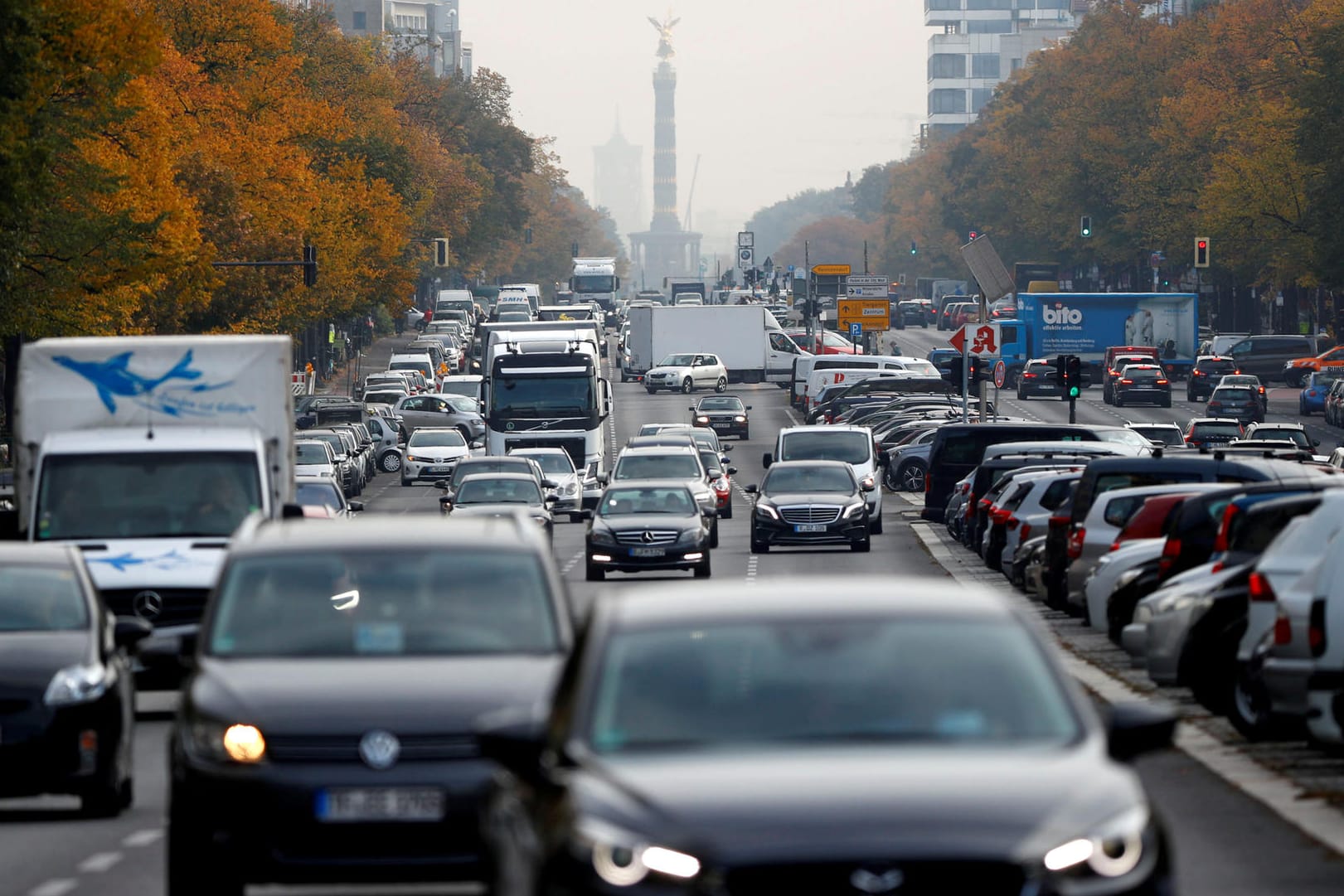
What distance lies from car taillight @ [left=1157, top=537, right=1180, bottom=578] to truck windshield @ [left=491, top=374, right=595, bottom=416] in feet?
101

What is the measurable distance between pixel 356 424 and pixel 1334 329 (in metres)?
44.5

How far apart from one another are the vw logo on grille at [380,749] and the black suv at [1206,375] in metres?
75.2

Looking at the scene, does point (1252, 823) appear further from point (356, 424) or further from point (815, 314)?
point (815, 314)

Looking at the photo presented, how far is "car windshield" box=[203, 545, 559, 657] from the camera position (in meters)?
10.4

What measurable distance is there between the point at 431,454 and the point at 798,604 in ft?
185

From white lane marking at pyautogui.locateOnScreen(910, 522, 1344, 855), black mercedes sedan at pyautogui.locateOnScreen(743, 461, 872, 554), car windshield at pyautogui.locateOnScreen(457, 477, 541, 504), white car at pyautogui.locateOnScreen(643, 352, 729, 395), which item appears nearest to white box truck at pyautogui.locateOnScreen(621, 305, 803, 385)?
white car at pyautogui.locateOnScreen(643, 352, 729, 395)

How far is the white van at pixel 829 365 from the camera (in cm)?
8362

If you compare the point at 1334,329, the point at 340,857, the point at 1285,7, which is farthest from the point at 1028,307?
the point at 340,857

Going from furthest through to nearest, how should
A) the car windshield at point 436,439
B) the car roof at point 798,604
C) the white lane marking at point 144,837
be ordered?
1. the car windshield at point 436,439
2. the white lane marking at point 144,837
3. the car roof at point 798,604

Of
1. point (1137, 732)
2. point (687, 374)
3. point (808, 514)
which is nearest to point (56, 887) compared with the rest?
point (1137, 732)

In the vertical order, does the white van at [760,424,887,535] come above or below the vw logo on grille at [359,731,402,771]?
below

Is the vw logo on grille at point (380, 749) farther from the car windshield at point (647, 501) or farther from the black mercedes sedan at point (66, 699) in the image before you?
the car windshield at point (647, 501)

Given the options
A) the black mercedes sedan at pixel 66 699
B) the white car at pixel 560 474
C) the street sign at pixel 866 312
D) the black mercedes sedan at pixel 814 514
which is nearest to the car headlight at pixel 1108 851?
the black mercedes sedan at pixel 66 699

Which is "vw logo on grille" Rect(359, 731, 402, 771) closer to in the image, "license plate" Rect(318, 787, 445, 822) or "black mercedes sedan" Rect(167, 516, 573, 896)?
"black mercedes sedan" Rect(167, 516, 573, 896)
